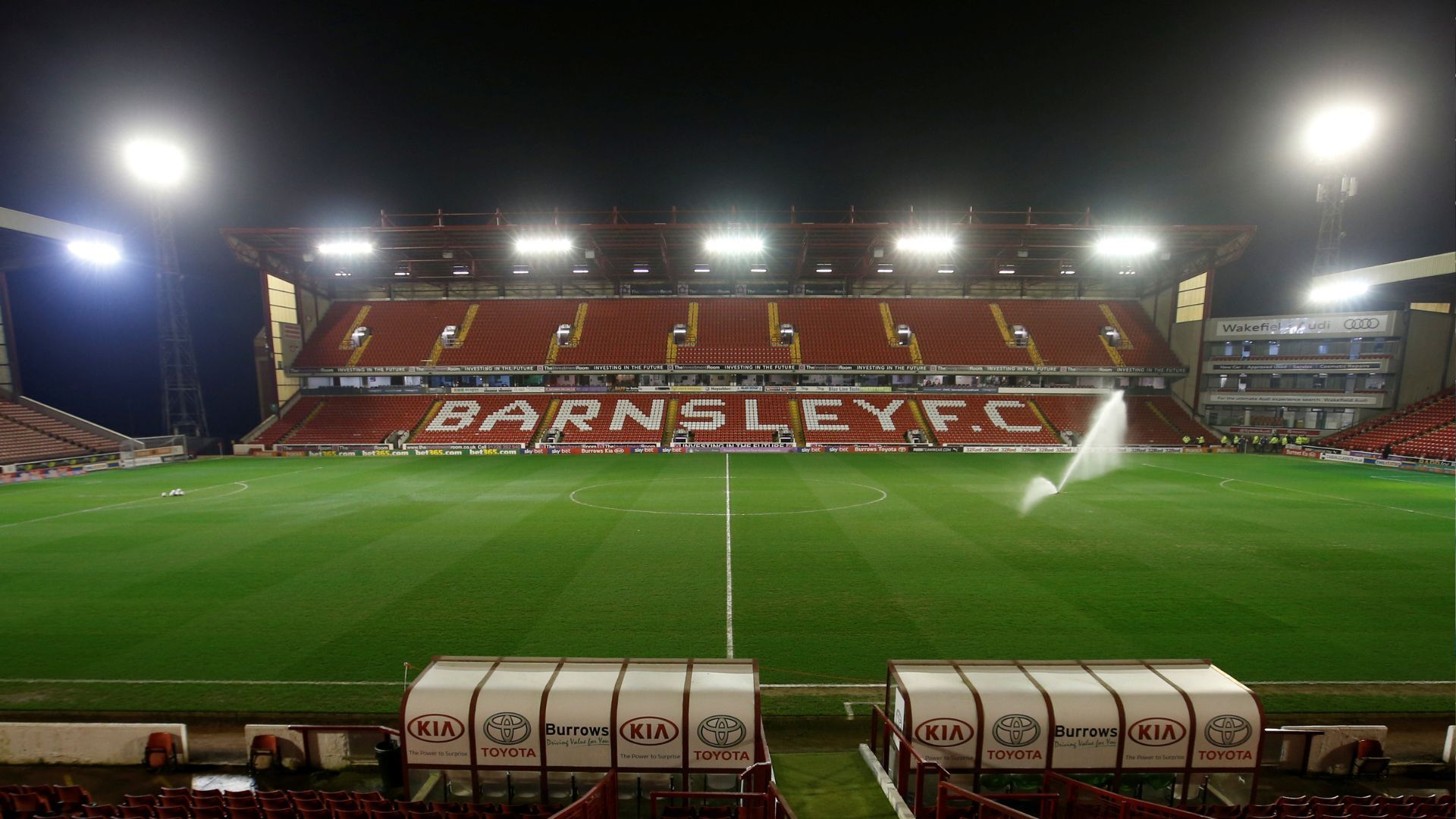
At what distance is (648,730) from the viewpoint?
18.8ft

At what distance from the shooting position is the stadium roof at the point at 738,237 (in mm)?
35812

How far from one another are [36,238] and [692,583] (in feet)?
129

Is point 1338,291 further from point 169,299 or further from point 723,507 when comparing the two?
point 169,299

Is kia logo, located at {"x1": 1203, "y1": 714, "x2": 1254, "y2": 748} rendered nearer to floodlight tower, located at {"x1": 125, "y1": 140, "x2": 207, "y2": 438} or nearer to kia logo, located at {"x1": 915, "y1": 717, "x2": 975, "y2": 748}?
kia logo, located at {"x1": 915, "y1": 717, "x2": 975, "y2": 748}

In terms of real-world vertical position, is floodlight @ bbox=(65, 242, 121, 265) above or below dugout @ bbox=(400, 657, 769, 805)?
above

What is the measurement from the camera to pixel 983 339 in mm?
42312

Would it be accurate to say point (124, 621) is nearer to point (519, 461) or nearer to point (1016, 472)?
point (519, 461)

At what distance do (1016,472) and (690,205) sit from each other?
24.8m

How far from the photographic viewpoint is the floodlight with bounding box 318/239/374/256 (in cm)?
3617

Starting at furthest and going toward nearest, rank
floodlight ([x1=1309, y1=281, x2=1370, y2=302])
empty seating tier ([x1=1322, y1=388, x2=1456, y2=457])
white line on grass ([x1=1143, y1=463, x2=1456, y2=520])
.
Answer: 1. floodlight ([x1=1309, y1=281, x2=1370, y2=302])
2. empty seating tier ([x1=1322, y1=388, x2=1456, y2=457])
3. white line on grass ([x1=1143, y1=463, x2=1456, y2=520])

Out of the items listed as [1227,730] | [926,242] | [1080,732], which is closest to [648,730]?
[1080,732]

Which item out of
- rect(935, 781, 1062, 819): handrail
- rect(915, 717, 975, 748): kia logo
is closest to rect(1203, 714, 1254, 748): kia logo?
rect(935, 781, 1062, 819): handrail

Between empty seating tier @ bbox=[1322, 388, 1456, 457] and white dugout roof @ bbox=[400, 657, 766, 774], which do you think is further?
empty seating tier @ bbox=[1322, 388, 1456, 457]

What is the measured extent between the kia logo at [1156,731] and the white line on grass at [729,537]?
4591mm
